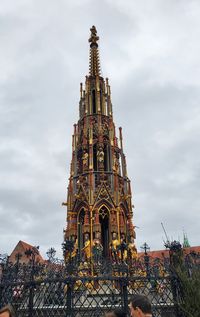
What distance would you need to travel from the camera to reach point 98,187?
2064 centimetres

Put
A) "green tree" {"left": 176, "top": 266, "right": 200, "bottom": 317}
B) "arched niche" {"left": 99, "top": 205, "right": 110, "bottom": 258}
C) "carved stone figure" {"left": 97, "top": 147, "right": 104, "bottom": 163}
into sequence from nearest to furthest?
"green tree" {"left": 176, "top": 266, "right": 200, "bottom": 317} < "arched niche" {"left": 99, "top": 205, "right": 110, "bottom": 258} < "carved stone figure" {"left": 97, "top": 147, "right": 104, "bottom": 163}

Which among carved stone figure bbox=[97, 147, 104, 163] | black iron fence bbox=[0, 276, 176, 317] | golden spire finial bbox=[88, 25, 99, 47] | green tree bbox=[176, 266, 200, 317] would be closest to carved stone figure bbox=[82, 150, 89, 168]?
carved stone figure bbox=[97, 147, 104, 163]

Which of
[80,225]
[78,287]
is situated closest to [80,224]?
[80,225]

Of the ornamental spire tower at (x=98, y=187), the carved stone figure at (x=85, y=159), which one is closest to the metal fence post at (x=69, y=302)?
the ornamental spire tower at (x=98, y=187)

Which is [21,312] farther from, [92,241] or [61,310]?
[92,241]

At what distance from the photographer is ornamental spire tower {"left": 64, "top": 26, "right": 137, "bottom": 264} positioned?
19.3 metres

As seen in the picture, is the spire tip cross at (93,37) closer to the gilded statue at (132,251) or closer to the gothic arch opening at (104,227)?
the gothic arch opening at (104,227)

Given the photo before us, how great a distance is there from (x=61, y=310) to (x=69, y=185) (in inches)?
534

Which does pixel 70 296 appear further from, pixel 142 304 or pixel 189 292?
pixel 142 304

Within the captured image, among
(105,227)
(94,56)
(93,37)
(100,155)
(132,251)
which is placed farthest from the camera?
(93,37)

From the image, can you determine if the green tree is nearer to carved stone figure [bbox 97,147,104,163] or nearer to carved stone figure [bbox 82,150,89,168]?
carved stone figure [bbox 97,147,104,163]

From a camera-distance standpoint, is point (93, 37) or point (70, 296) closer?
point (70, 296)

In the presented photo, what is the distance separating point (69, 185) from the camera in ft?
74.7

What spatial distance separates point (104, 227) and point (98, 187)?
313cm
